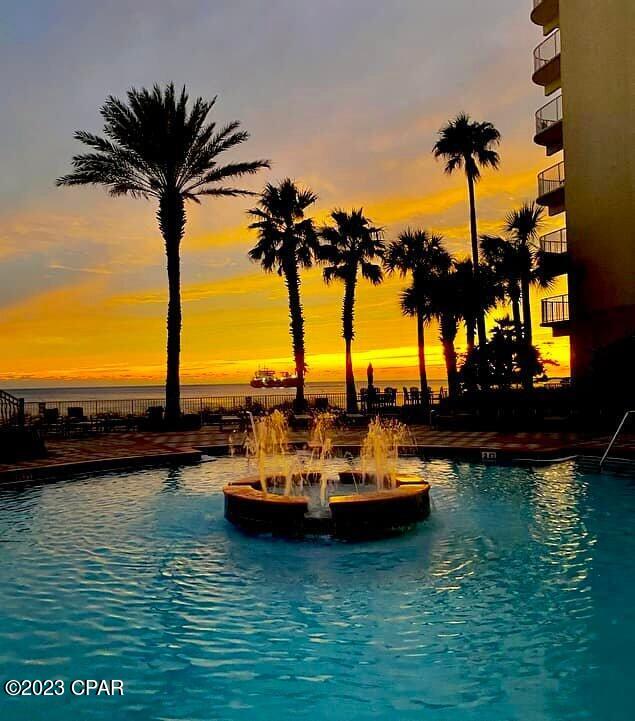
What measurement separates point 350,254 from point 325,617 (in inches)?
1078

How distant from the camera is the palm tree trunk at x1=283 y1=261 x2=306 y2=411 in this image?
1169 inches

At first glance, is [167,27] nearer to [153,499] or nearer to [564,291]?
[153,499]

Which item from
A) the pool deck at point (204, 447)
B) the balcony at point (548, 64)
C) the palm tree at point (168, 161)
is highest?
the balcony at point (548, 64)

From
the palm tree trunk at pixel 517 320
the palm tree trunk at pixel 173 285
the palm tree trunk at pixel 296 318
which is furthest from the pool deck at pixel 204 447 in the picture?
the palm tree trunk at pixel 296 318

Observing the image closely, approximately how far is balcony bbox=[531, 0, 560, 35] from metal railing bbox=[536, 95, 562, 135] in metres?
3.54

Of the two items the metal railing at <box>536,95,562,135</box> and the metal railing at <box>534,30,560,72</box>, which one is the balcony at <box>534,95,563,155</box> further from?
the metal railing at <box>534,30,560,72</box>

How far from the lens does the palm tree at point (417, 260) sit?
3178cm

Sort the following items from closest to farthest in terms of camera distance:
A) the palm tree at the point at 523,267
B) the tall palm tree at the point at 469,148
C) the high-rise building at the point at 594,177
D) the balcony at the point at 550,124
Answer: the high-rise building at the point at 594,177, the palm tree at the point at 523,267, the balcony at the point at 550,124, the tall palm tree at the point at 469,148

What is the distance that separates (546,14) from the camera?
29.6 metres

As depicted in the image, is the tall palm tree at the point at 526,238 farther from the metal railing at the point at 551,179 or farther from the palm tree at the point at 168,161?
the palm tree at the point at 168,161

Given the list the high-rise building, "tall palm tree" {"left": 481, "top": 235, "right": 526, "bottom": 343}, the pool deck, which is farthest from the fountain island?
"tall palm tree" {"left": 481, "top": 235, "right": 526, "bottom": 343}

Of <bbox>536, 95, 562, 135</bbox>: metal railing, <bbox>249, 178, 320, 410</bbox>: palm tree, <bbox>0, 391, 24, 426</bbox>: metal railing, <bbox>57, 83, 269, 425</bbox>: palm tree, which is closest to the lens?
<bbox>0, 391, 24, 426</bbox>: metal railing

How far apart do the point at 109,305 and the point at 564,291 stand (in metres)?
21.9

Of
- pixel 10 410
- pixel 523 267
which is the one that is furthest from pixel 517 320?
pixel 10 410
